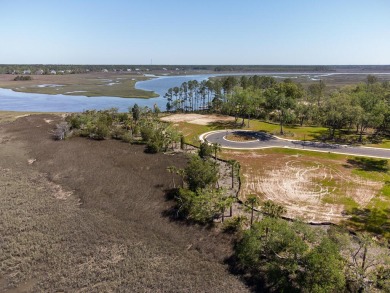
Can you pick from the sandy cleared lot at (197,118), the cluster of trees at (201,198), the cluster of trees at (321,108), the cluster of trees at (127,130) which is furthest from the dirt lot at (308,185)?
the sandy cleared lot at (197,118)

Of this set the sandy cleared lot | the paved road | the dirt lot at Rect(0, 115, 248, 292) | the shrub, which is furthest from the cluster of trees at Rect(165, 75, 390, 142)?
the shrub

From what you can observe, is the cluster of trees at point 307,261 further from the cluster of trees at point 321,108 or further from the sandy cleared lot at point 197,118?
the sandy cleared lot at point 197,118

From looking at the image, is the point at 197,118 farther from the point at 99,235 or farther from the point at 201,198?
the point at 99,235

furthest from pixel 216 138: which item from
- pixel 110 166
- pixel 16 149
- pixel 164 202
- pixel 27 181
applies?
pixel 16 149

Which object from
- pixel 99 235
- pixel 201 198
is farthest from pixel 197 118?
pixel 99 235

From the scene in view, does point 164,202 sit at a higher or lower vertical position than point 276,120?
Result: lower

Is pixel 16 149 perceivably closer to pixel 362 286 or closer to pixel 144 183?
pixel 144 183
